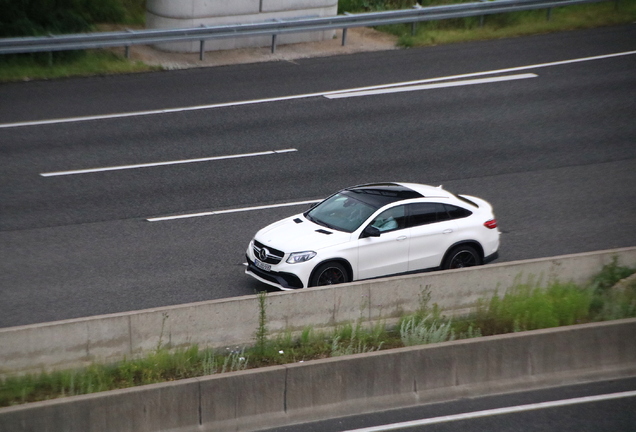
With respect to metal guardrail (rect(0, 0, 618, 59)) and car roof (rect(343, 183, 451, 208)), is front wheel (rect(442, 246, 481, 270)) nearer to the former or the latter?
car roof (rect(343, 183, 451, 208))

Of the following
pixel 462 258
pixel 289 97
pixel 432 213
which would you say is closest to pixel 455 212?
pixel 432 213

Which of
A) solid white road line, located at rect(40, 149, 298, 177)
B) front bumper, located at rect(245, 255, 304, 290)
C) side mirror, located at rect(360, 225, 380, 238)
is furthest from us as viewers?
solid white road line, located at rect(40, 149, 298, 177)

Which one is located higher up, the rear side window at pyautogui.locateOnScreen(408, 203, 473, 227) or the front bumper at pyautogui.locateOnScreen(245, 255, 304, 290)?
the rear side window at pyautogui.locateOnScreen(408, 203, 473, 227)

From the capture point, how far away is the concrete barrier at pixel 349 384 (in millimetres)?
8969

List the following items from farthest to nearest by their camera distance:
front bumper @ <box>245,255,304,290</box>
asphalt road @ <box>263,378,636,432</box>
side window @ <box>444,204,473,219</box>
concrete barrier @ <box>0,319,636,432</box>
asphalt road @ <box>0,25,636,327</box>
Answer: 1. asphalt road @ <box>0,25,636,327</box>
2. side window @ <box>444,204,473,219</box>
3. front bumper @ <box>245,255,304,290</box>
4. asphalt road @ <box>263,378,636,432</box>
5. concrete barrier @ <box>0,319,636,432</box>

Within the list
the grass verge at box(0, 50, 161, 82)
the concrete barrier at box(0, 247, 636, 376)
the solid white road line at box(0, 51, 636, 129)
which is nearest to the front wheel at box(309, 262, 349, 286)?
the concrete barrier at box(0, 247, 636, 376)

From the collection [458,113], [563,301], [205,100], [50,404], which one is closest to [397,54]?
[458,113]

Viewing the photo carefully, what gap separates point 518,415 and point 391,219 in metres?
4.47

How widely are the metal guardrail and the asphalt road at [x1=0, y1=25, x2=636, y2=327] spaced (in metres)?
0.90

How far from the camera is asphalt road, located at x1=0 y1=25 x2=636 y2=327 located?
14.2 m

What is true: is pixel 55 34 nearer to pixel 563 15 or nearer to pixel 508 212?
pixel 508 212

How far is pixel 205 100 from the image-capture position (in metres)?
21.4

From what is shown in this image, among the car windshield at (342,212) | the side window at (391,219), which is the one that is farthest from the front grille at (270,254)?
the side window at (391,219)

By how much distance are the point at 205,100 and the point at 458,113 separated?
5.83 meters
